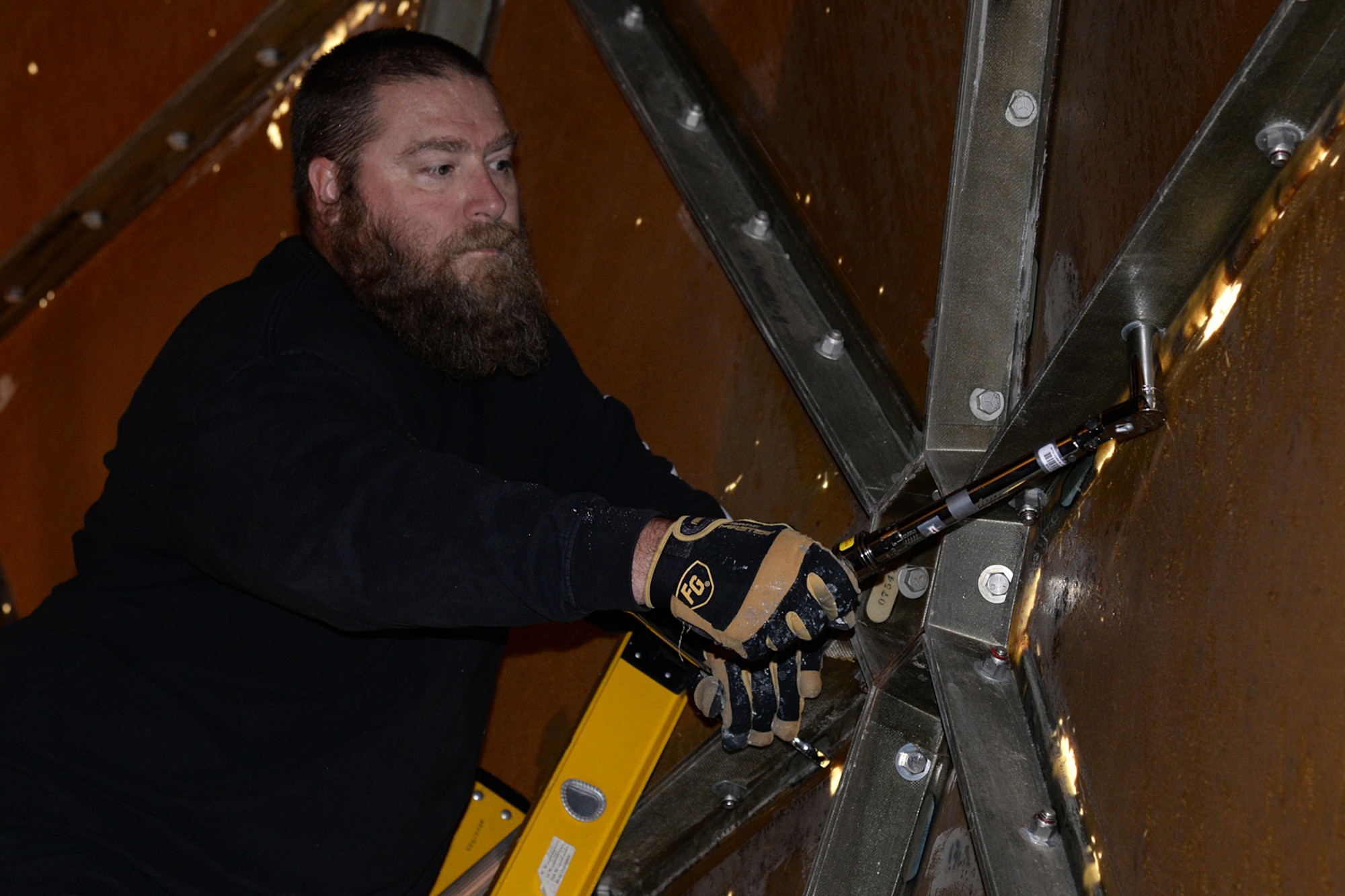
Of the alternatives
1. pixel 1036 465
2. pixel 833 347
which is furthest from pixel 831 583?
pixel 833 347

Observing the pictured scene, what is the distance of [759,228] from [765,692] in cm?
74

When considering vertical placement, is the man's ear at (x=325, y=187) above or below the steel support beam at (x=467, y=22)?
below

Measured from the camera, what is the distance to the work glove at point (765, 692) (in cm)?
152

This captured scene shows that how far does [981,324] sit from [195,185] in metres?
1.88

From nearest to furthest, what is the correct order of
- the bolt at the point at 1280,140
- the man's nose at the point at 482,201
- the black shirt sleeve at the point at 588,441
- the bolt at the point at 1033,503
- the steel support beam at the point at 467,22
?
the bolt at the point at 1280,140, the bolt at the point at 1033,503, the man's nose at the point at 482,201, the black shirt sleeve at the point at 588,441, the steel support beam at the point at 467,22

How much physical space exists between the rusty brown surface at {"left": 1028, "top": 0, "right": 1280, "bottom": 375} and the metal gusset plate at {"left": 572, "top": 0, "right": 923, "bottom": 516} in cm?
27

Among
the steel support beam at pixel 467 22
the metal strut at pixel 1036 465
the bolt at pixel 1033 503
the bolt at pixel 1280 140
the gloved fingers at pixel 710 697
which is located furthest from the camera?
the steel support beam at pixel 467 22

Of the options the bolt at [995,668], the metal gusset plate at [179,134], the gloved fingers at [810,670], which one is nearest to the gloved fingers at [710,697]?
the gloved fingers at [810,670]

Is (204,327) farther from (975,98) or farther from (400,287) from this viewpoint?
(975,98)

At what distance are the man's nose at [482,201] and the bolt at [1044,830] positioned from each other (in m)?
1.07

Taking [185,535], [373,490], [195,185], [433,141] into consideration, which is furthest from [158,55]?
[373,490]

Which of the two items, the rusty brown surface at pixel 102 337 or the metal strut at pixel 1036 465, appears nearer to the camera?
the metal strut at pixel 1036 465

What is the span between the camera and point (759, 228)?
1.88m

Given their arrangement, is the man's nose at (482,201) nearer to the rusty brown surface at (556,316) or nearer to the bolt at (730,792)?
the rusty brown surface at (556,316)
